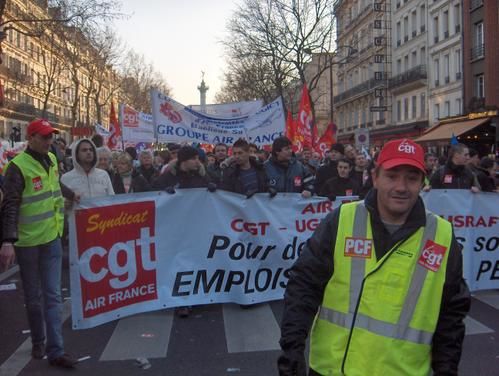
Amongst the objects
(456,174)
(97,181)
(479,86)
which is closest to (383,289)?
(97,181)

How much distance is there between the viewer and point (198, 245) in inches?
264

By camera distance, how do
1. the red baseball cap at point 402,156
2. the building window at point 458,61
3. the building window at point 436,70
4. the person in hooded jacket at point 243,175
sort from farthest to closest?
the building window at point 436,70 < the building window at point 458,61 < the person in hooded jacket at point 243,175 < the red baseball cap at point 402,156

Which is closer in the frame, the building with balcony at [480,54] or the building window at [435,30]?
the building with balcony at [480,54]

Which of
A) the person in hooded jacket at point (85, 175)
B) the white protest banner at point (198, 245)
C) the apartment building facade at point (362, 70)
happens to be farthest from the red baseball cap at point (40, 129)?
the apartment building facade at point (362, 70)

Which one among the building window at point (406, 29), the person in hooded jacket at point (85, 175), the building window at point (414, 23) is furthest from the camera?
the building window at point (406, 29)

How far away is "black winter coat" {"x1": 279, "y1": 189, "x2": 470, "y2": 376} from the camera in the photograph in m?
2.39

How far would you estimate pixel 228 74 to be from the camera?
160 feet

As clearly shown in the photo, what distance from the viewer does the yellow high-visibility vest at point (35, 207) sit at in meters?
4.93

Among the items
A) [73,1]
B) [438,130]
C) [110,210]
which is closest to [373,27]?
[438,130]

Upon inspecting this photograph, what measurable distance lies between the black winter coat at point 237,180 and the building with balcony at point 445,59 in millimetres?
36446

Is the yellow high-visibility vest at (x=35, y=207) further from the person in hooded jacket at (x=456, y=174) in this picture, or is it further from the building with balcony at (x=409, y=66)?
the building with balcony at (x=409, y=66)

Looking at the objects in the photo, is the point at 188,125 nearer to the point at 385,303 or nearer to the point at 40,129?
the point at 40,129

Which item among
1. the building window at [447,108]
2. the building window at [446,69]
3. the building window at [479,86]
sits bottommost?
the building window at [447,108]

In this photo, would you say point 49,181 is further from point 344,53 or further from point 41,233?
point 344,53
